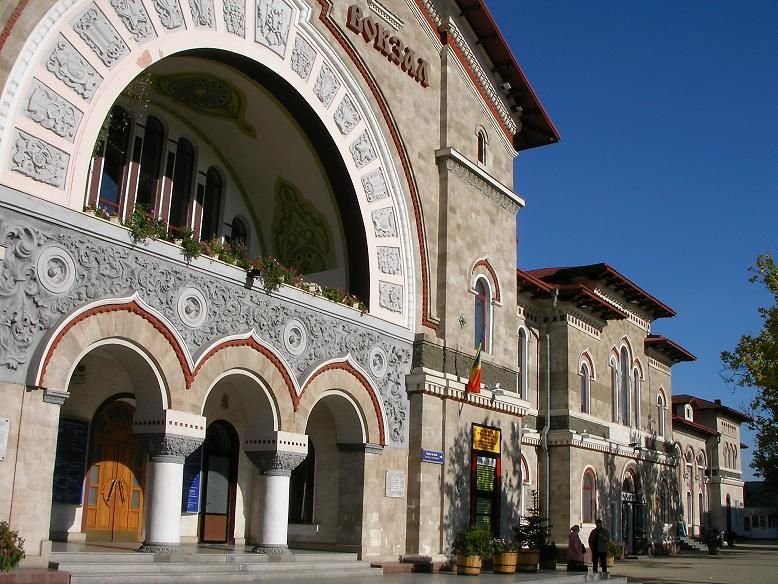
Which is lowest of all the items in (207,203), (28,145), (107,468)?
(107,468)

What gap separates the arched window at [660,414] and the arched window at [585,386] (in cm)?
723

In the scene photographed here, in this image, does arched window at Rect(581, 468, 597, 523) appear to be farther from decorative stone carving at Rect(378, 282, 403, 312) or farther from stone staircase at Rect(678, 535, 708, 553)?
stone staircase at Rect(678, 535, 708, 553)

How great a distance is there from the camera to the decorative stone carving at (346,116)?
58.3 ft

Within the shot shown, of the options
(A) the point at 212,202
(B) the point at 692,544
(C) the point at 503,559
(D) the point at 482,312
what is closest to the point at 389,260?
(D) the point at 482,312

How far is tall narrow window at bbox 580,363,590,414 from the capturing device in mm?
29500

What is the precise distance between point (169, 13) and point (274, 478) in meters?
7.94

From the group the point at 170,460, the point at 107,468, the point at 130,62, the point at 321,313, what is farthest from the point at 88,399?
the point at 130,62

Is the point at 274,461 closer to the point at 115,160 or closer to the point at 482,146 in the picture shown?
the point at 115,160

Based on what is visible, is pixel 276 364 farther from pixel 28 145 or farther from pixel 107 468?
pixel 28 145

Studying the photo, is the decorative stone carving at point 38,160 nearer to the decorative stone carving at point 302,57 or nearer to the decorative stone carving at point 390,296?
the decorative stone carving at point 302,57

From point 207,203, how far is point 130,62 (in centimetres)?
564

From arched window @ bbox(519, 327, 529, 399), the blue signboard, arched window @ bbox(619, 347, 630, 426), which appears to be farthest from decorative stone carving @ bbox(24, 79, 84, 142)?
arched window @ bbox(619, 347, 630, 426)

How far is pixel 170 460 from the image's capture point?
Result: 1365 cm

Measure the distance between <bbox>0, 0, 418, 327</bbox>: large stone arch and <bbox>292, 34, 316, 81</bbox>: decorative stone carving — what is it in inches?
0.7
